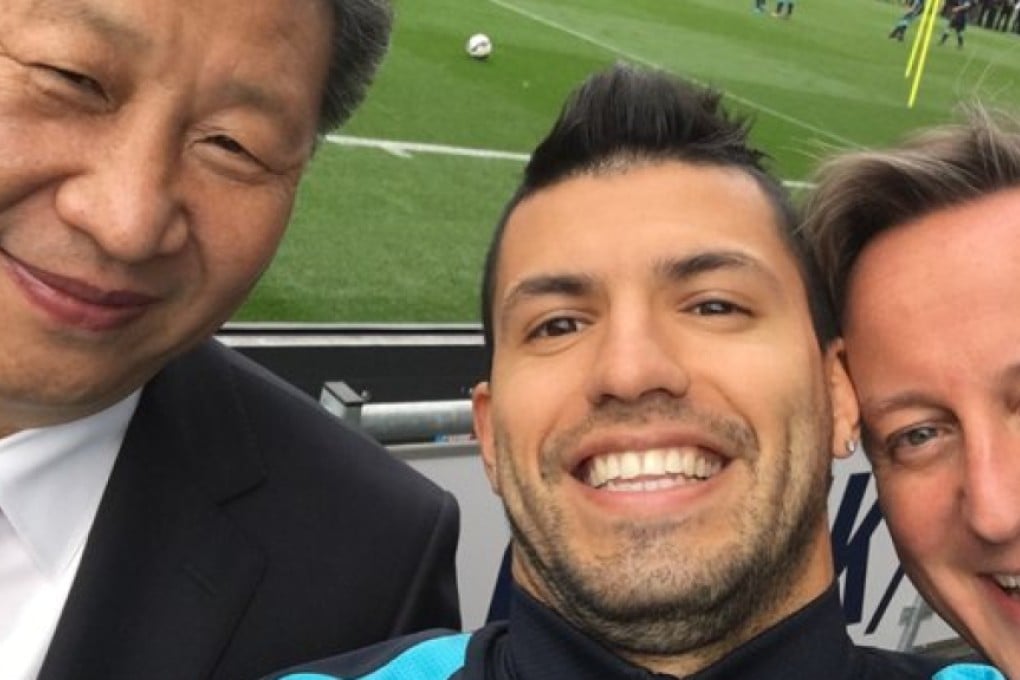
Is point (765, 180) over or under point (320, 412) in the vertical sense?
over

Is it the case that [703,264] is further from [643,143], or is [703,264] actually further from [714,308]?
[643,143]

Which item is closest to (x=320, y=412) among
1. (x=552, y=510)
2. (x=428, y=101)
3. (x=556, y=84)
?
(x=552, y=510)

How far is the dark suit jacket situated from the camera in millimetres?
1444

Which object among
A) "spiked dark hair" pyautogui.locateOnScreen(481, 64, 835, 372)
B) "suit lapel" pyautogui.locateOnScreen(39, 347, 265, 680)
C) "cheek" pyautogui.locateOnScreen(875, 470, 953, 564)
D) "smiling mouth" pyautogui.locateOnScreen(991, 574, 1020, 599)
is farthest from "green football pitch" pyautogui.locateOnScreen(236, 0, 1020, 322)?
"smiling mouth" pyautogui.locateOnScreen(991, 574, 1020, 599)

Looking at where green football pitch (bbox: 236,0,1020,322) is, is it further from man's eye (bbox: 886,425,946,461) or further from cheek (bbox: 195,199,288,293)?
man's eye (bbox: 886,425,946,461)

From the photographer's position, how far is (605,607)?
4.88 feet

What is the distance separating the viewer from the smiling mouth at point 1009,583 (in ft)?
5.26

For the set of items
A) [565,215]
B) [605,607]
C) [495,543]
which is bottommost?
[495,543]

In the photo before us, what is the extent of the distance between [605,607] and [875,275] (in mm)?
688

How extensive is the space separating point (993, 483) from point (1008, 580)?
0.56 ft

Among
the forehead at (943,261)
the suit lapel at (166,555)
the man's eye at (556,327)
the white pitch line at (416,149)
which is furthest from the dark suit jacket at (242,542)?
the white pitch line at (416,149)

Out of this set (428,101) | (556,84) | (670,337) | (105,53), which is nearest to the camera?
(105,53)

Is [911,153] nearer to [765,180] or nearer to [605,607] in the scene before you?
[765,180]

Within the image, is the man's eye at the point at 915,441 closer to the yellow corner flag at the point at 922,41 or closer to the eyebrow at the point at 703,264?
the eyebrow at the point at 703,264
